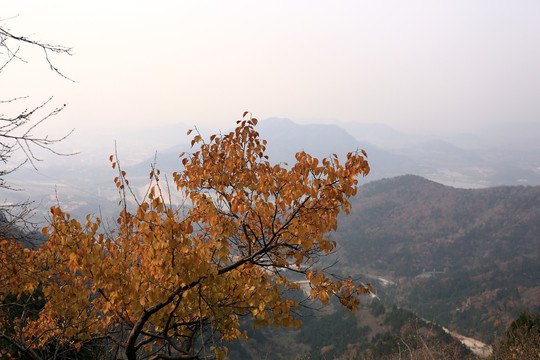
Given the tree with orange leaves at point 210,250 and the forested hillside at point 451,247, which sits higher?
the tree with orange leaves at point 210,250

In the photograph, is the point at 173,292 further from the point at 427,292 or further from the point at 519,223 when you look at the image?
the point at 519,223

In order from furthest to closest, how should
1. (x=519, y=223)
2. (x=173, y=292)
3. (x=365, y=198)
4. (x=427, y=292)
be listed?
(x=365, y=198) → (x=519, y=223) → (x=427, y=292) → (x=173, y=292)

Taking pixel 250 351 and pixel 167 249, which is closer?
pixel 167 249

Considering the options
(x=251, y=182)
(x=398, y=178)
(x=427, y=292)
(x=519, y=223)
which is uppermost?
(x=251, y=182)

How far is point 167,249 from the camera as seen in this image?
3922 mm

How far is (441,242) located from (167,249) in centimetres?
15158

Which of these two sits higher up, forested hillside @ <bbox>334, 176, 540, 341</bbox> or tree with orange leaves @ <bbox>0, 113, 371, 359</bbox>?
tree with orange leaves @ <bbox>0, 113, 371, 359</bbox>

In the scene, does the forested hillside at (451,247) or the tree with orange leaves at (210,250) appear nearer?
the tree with orange leaves at (210,250)

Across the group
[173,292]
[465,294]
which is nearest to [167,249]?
[173,292]

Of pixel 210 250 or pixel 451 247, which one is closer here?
pixel 210 250

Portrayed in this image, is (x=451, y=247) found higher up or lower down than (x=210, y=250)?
lower down

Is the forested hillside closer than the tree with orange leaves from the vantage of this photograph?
No

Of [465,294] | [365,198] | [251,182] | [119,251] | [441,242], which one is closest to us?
[119,251]

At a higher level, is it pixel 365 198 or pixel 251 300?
pixel 251 300
